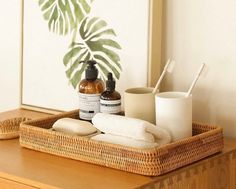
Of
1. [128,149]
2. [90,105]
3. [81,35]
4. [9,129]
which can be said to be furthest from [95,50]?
[128,149]

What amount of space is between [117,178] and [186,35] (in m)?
0.43

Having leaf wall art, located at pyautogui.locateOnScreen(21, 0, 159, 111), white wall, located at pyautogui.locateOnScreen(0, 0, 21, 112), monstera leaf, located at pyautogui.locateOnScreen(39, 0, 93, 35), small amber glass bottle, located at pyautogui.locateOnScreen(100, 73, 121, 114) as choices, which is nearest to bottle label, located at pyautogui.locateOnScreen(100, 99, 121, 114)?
small amber glass bottle, located at pyautogui.locateOnScreen(100, 73, 121, 114)

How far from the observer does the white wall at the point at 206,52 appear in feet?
4.17

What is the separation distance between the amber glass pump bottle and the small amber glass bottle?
0.10 ft

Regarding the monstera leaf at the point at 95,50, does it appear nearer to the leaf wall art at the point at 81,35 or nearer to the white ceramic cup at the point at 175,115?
the leaf wall art at the point at 81,35

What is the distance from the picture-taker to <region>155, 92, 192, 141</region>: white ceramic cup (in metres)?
1.16

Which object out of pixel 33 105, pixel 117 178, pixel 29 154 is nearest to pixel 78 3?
pixel 33 105

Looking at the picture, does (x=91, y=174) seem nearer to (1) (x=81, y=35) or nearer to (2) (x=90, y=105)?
(2) (x=90, y=105)

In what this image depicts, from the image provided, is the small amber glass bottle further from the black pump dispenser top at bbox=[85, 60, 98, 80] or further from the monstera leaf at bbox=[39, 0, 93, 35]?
the monstera leaf at bbox=[39, 0, 93, 35]

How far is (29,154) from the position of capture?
3.93 ft

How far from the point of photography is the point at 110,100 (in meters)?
1.26

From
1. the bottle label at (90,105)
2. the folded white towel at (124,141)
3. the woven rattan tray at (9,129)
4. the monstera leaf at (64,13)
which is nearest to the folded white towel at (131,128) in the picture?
the folded white towel at (124,141)

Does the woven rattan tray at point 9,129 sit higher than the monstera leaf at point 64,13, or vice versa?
the monstera leaf at point 64,13

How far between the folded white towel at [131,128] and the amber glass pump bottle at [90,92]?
121mm
